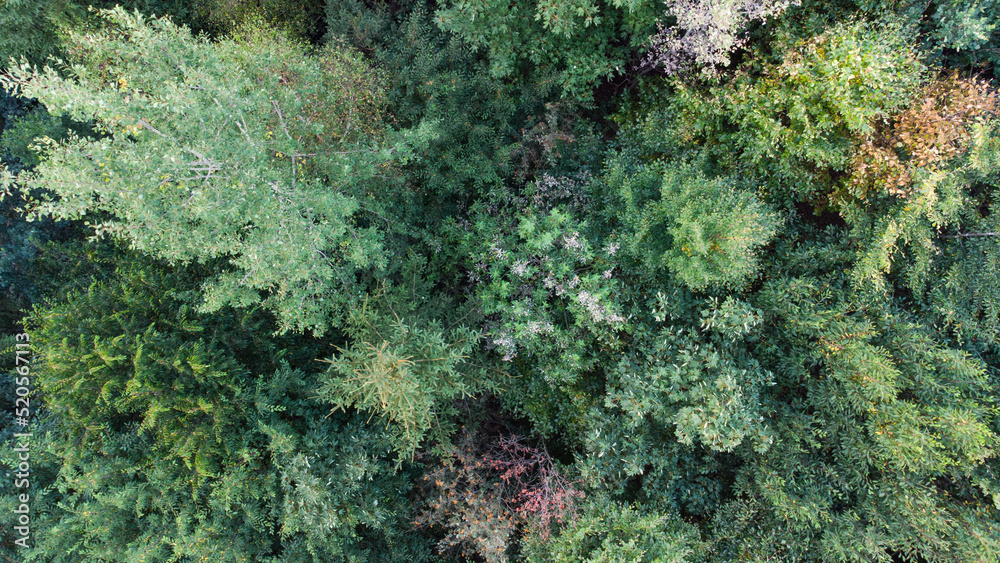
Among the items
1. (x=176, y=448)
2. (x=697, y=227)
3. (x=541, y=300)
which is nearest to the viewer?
(x=697, y=227)

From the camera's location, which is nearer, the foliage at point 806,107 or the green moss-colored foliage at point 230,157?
the green moss-colored foliage at point 230,157

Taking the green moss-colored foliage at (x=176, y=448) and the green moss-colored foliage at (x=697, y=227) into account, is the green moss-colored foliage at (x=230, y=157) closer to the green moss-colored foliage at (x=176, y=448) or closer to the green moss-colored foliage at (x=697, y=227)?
the green moss-colored foliage at (x=176, y=448)

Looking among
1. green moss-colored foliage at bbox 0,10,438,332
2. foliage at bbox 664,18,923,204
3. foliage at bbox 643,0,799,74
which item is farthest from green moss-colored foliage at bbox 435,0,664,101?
green moss-colored foliage at bbox 0,10,438,332

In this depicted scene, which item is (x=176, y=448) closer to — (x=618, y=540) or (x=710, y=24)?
(x=618, y=540)

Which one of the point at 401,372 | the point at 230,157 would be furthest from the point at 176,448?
the point at 230,157

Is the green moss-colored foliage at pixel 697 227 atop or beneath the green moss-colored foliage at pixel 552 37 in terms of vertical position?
beneath

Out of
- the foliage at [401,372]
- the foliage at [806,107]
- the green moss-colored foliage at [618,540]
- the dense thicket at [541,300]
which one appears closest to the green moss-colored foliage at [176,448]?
the dense thicket at [541,300]

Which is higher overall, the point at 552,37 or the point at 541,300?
the point at 552,37

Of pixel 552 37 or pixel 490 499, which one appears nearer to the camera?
pixel 490 499
